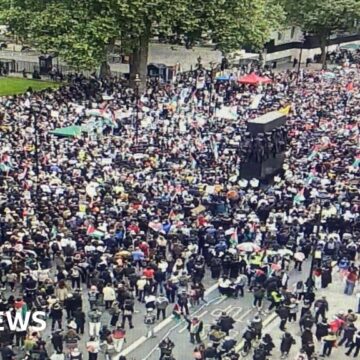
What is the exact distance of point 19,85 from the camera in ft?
182

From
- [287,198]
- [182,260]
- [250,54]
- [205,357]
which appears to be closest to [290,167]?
[287,198]

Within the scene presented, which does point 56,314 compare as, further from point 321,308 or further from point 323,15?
point 323,15

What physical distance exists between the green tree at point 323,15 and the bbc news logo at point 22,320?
50.3m

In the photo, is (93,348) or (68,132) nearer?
(93,348)

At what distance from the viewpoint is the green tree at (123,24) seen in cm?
4744

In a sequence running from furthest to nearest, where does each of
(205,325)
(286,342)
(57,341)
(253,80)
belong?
(253,80) < (205,325) < (286,342) < (57,341)

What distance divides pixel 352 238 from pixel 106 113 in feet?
55.4

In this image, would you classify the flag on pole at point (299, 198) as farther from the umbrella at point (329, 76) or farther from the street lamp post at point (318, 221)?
the umbrella at point (329, 76)

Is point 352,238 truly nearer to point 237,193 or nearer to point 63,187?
point 237,193

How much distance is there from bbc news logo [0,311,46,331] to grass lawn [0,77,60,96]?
34005 millimetres

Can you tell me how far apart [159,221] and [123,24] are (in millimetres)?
24459

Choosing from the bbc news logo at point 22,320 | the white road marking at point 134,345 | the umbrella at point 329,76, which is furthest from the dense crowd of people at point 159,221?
the umbrella at point 329,76

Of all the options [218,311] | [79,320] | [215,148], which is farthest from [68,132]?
[79,320]

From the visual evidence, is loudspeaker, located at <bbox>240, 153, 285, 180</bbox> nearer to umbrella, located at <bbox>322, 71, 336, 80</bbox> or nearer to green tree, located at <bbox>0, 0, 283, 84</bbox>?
green tree, located at <bbox>0, 0, 283, 84</bbox>
